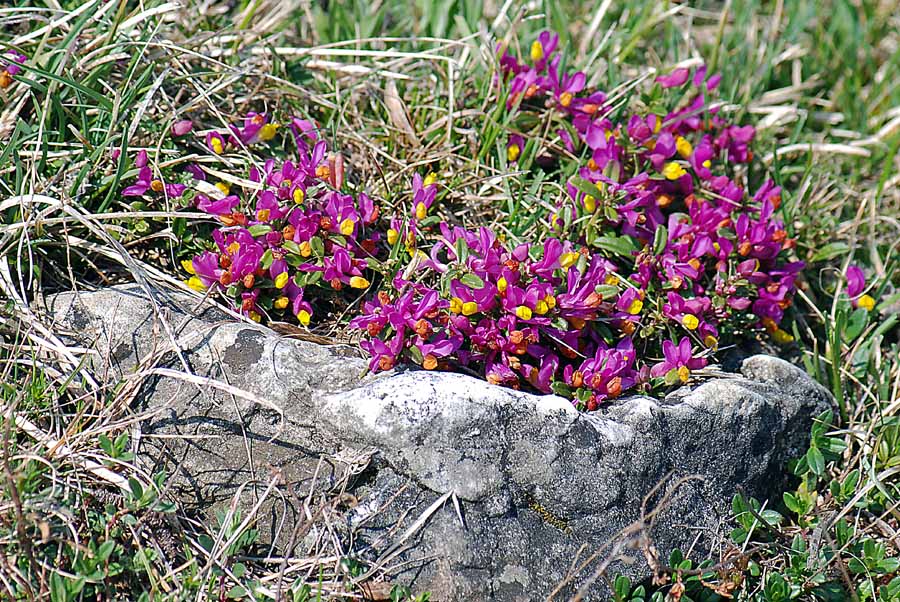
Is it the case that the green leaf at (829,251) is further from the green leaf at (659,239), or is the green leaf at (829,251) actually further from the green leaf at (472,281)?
the green leaf at (472,281)

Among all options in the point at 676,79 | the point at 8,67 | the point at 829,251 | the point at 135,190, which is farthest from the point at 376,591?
the point at 676,79

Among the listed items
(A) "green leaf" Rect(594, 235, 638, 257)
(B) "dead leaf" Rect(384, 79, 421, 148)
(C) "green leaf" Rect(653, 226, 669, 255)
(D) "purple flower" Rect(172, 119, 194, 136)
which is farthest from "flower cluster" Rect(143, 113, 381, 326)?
(C) "green leaf" Rect(653, 226, 669, 255)

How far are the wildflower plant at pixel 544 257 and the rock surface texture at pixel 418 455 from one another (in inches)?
5.3

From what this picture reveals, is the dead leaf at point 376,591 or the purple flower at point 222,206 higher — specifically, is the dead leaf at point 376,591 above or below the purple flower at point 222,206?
below

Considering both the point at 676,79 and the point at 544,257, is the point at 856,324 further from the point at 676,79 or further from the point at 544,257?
the point at 544,257

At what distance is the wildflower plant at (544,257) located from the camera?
2.41 meters

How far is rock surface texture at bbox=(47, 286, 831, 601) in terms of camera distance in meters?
2.16

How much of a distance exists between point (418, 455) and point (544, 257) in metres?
0.70

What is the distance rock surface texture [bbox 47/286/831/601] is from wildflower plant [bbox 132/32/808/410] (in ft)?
0.44

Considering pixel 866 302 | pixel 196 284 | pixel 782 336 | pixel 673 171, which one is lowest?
pixel 782 336

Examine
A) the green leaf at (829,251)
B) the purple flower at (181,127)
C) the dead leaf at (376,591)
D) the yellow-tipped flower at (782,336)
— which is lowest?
the dead leaf at (376,591)

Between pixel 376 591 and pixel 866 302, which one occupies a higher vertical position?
pixel 866 302

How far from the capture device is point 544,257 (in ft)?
8.13

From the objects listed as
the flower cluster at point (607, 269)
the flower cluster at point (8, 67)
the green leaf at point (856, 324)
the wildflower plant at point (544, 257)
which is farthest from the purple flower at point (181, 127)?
the green leaf at point (856, 324)
